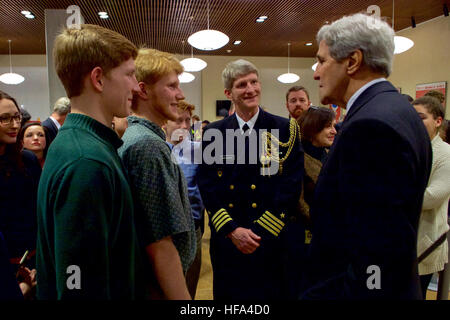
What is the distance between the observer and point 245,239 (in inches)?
75.1

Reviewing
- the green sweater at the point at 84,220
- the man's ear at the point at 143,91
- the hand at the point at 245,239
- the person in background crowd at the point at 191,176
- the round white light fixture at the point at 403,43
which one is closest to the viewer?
the green sweater at the point at 84,220

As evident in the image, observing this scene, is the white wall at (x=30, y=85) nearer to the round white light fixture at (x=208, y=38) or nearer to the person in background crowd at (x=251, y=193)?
the round white light fixture at (x=208, y=38)

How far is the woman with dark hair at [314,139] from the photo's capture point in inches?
86.0

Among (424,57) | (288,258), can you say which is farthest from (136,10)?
(424,57)

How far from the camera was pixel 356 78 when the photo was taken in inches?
45.9

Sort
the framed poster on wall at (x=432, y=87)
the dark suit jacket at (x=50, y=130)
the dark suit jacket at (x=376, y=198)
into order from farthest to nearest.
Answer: the framed poster on wall at (x=432, y=87)
the dark suit jacket at (x=50, y=130)
the dark suit jacket at (x=376, y=198)

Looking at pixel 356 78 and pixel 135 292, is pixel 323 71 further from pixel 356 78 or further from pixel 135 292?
pixel 135 292

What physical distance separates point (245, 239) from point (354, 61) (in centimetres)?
119

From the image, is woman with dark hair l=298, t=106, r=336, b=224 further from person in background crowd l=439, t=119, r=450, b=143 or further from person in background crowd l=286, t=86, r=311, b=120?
person in background crowd l=439, t=119, r=450, b=143

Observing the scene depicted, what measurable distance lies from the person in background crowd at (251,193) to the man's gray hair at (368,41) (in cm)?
91

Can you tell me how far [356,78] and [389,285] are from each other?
0.72 meters

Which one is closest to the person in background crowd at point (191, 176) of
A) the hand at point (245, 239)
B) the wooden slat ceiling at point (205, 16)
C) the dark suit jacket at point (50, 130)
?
the hand at point (245, 239)

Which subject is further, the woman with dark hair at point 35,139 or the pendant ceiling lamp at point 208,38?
the pendant ceiling lamp at point 208,38

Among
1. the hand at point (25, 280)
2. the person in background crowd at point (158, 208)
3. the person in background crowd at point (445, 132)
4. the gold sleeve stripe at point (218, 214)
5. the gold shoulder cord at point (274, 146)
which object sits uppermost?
the person in background crowd at point (445, 132)
